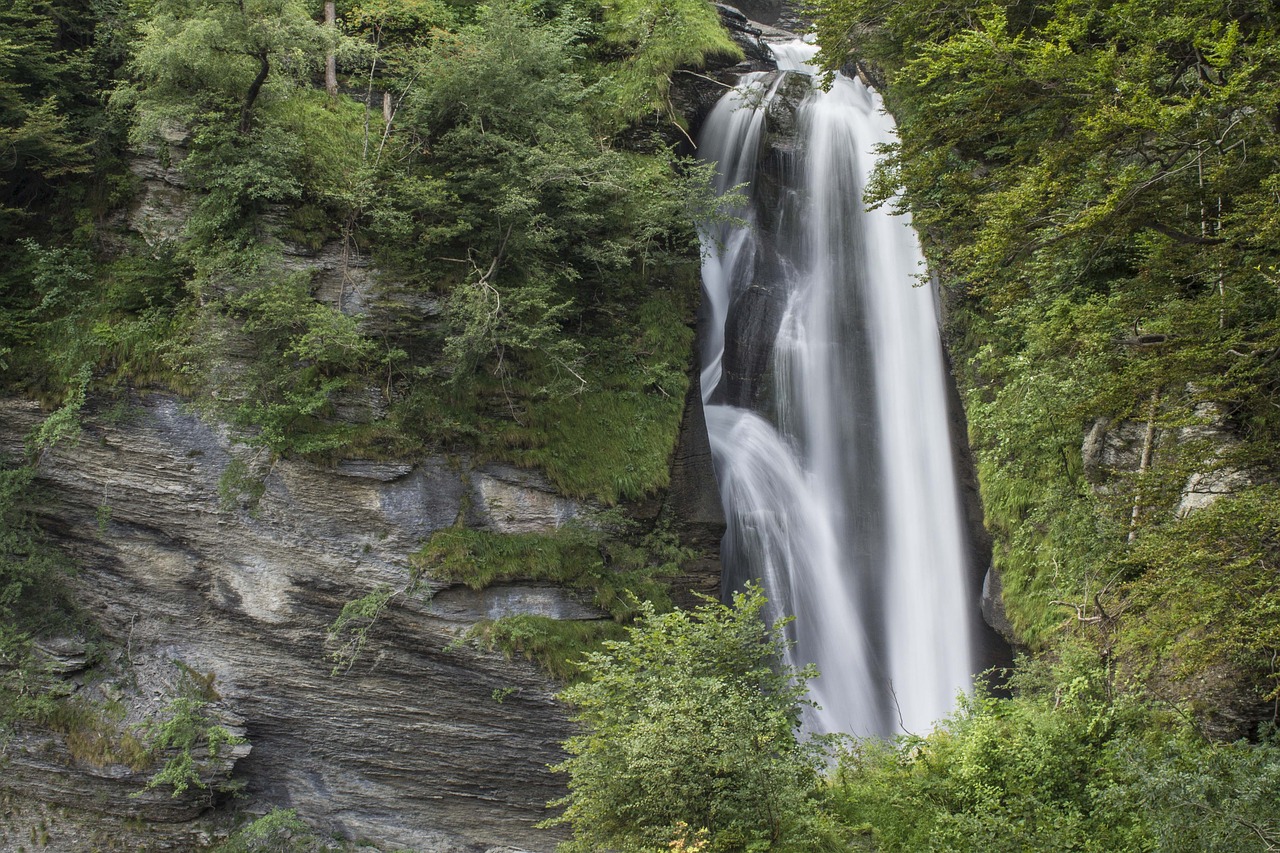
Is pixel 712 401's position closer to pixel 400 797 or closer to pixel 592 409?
pixel 592 409

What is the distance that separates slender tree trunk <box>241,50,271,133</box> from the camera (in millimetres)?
10422

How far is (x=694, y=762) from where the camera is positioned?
6270mm

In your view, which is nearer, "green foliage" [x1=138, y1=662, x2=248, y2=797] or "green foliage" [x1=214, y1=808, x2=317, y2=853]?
"green foliage" [x1=138, y1=662, x2=248, y2=797]

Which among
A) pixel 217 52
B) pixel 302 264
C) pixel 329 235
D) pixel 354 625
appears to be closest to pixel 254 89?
pixel 217 52

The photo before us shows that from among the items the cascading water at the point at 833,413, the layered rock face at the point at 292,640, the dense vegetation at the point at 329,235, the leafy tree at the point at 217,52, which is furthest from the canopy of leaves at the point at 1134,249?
the leafy tree at the point at 217,52

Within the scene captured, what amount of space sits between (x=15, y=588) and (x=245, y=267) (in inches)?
201

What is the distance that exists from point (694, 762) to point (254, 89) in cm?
993

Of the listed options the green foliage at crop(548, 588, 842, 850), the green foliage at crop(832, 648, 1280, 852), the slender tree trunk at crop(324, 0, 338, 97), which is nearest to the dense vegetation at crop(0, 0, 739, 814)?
the slender tree trunk at crop(324, 0, 338, 97)

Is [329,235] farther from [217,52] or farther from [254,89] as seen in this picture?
[217,52]

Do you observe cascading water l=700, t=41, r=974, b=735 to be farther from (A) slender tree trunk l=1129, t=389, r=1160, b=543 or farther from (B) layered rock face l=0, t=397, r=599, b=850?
(B) layered rock face l=0, t=397, r=599, b=850

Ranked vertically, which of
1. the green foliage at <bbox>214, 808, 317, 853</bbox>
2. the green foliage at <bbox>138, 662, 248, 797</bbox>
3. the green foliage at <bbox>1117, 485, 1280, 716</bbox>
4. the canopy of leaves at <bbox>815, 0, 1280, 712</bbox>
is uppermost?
the canopy of leaves at <bbox>815, 0, 1280, 712</bbox>

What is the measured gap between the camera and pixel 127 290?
1109 cm

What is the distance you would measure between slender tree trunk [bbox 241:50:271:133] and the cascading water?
7.19m

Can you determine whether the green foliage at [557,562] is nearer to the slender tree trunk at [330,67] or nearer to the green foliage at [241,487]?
the green foliage at [241,487]
